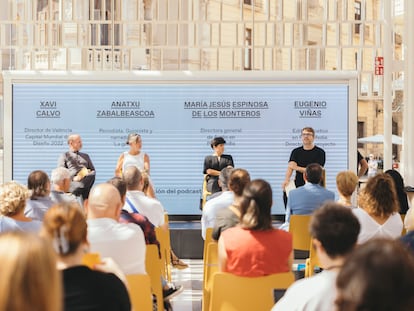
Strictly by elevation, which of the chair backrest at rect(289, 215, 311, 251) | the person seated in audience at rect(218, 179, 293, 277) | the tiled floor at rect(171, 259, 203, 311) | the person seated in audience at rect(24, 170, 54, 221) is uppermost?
the person seated in audience at rect(24, 170, 54, 221)

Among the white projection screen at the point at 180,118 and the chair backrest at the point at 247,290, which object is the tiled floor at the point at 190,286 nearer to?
the white projection screen at the point at 180,118

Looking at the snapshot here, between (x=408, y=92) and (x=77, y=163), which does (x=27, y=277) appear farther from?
(x=408, y=92)

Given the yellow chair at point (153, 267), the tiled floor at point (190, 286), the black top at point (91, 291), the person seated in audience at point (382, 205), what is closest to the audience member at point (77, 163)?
the tiled floor at point (190, 286)

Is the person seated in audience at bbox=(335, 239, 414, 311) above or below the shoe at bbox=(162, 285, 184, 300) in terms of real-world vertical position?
above

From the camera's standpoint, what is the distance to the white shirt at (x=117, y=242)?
4.43 meters

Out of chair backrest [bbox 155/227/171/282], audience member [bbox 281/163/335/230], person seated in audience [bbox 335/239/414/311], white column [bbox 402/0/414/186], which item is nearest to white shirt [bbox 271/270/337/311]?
person seated in audience [bbox 335/239/414/311]

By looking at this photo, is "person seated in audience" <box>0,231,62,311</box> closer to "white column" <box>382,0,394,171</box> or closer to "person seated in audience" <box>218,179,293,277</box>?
"person seated in audience" <box>218,179,293,277</box>

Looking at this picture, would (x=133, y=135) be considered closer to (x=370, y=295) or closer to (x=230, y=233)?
(x=230, y=233)

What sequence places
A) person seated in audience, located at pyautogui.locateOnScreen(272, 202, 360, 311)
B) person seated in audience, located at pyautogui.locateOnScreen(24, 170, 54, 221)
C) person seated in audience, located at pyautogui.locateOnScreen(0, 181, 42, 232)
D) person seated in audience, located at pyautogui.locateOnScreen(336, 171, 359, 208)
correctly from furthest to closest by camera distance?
person seated in audience, located at pyautogui.locateOnScreen(336, 171, 359, 208)
person seated in audience, located at pyautogui.locateOnScreen(24, 170, 54, 221)
person seated in audience, located at pyautogui.locateOnScreen(0, 181, 42, 232)
person seated in audience, located at pyautogui.locateOnScreen(272, 202, 360, 311)

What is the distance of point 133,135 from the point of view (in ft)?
33.2

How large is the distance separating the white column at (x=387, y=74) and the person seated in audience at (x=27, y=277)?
916 centimetres

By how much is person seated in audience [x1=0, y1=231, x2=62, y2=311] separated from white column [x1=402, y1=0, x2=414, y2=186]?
30.7ft

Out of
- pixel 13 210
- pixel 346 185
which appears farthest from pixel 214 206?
pixel 13 210

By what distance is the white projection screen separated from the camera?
1042 cm
